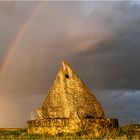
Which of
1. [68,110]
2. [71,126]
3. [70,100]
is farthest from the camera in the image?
[70,100]

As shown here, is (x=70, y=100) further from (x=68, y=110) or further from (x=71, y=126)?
(x=71, y=126)

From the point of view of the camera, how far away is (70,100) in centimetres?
3375

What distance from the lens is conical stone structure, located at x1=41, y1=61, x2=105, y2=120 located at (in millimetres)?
33406

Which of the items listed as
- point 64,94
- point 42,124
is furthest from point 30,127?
point 64,94

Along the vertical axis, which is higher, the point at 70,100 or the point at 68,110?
the point at 70,100

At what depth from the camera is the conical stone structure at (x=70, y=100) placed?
3341 centimetres

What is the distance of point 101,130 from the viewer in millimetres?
31219

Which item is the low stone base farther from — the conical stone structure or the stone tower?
the conical stone structure

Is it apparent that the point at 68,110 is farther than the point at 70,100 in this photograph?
No

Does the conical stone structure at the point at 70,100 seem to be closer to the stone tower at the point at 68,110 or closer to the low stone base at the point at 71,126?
the stone tower at the point at 68,110

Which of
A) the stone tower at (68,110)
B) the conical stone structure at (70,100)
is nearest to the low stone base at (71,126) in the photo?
the stone tower at (68,110)

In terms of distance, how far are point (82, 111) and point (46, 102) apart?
3410mm

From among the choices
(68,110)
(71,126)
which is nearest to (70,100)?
(68,110)

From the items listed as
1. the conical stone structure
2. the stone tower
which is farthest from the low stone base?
the conical stone structure
